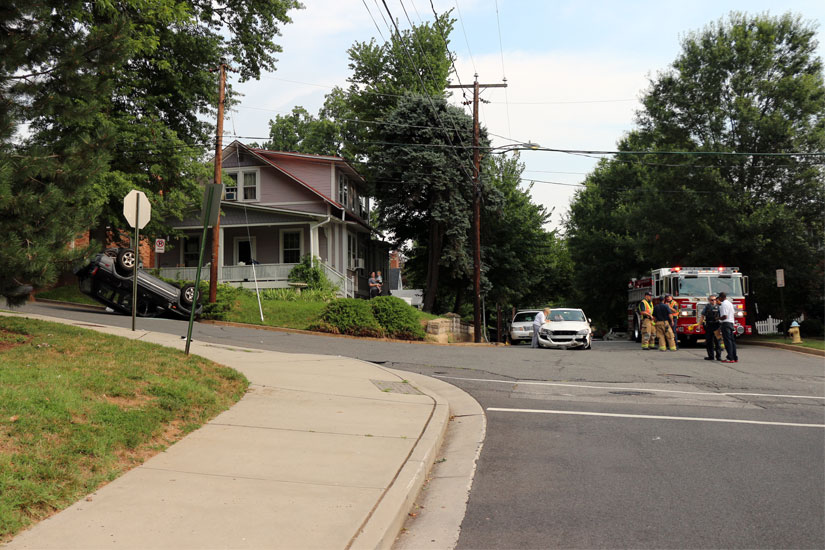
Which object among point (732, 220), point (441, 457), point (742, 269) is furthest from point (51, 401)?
point (742, 269)

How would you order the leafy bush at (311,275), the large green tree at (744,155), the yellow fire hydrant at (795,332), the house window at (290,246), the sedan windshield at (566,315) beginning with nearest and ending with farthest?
the yellow fire hydrant at (795,332), the sedan windshield at (566,315), the large green tree at (744,155), the leafy bush at (311,275), the house window at (290,246)

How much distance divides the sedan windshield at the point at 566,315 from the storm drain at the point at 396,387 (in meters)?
12.8

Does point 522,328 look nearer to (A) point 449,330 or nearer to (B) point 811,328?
(A) point 449,330

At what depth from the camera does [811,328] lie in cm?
3191

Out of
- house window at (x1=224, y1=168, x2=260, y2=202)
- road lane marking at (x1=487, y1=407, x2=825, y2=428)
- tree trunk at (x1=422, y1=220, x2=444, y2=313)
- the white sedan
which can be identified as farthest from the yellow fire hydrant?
house window at (x1=224, y1=168, x2=260, y2=202)

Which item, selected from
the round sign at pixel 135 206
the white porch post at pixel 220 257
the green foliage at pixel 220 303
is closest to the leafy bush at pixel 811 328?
the green foliage at pixel 220 303

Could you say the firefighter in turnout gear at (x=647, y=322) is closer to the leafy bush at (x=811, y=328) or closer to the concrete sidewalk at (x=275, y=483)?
the leafy bush at (x=811, y=328)

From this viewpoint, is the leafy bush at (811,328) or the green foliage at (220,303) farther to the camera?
the leafy bush at (811,328)

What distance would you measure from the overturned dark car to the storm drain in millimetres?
12298

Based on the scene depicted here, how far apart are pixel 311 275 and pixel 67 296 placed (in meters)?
9.45

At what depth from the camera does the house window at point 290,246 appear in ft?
112

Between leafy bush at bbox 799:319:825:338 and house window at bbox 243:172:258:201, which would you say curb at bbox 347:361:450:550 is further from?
leafy bush at bbox 799:319:825:338

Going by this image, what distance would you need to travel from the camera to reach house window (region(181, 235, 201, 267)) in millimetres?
34500

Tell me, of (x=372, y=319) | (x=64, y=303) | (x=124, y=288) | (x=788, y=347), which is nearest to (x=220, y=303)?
(x=124, y=288)
